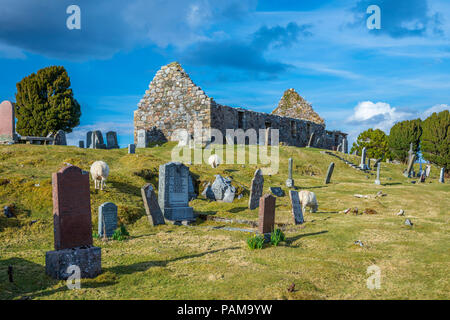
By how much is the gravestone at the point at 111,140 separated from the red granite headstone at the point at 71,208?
26488 millimetres

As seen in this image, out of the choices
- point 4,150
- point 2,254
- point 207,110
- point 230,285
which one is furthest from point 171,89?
point 230,285

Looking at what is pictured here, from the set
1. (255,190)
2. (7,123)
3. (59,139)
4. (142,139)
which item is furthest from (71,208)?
(142,139)

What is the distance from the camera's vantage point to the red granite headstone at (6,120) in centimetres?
2622

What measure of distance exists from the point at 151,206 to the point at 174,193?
1621 mm

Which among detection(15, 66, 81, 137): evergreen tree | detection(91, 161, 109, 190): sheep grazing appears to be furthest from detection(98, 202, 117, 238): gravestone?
detection(15, 66, 81, 137): evergreen tree

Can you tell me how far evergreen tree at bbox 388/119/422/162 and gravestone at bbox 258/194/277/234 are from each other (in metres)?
54.5

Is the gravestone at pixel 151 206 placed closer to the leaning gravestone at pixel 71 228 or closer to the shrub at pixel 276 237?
the shrub at pixel 276 237

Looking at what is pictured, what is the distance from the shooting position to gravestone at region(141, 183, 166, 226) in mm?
13688

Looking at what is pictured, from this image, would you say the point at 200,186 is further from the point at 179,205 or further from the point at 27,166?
the point at 27,166

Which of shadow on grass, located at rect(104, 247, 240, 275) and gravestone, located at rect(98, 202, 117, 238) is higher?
gravestone, located at rect(98, 202, 117, 238)

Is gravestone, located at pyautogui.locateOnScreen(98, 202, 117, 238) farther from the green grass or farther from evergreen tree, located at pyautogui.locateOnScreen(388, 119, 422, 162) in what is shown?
evergreen tree, located at pyautogui.locateOnScreen(388, 119, 422, 162)

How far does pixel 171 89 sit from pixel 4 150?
19.5m

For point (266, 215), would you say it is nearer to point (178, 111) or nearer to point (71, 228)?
point (71, 228)
